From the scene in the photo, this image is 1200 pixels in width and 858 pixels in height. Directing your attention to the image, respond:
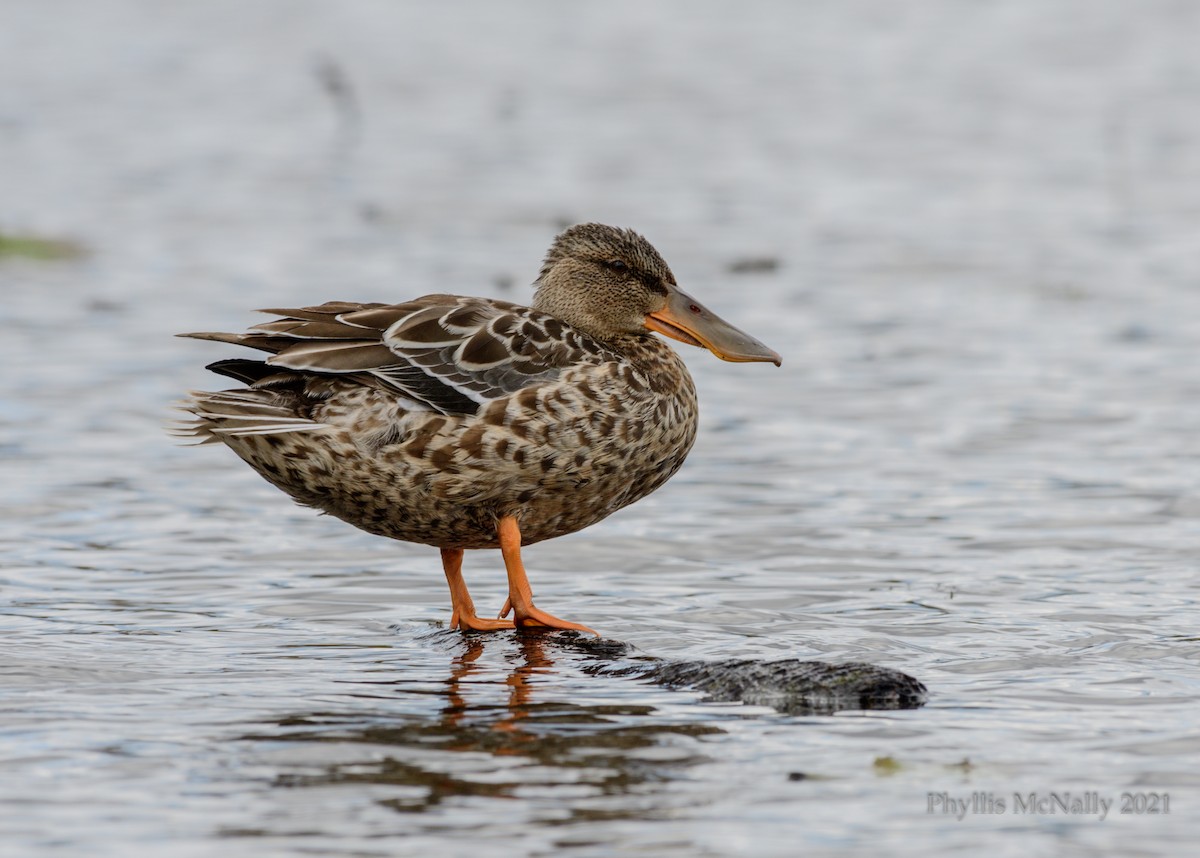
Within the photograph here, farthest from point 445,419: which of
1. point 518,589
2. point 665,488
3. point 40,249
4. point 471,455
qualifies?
point 40,249

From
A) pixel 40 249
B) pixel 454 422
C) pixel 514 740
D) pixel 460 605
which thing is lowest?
pixel 514 740

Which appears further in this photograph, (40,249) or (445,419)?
(40,249)

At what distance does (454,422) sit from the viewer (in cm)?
748

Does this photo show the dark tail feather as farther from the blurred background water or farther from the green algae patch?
the green algae patch

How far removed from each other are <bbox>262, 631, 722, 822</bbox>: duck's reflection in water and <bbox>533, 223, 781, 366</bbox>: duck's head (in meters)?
1.80

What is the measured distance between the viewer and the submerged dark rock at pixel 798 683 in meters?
6.47

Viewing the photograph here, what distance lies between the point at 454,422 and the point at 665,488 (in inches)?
136

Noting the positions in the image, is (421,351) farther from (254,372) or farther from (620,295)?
(620,295)

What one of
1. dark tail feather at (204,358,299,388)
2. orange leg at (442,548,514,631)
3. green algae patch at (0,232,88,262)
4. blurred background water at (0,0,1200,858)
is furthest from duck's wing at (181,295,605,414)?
green algae patch at (0,232,88,262)

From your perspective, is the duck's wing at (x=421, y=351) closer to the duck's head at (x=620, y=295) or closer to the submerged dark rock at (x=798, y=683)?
the duck's head at (x=620, y=295)

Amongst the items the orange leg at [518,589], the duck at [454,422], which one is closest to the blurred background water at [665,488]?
the orange leg at [518,589]

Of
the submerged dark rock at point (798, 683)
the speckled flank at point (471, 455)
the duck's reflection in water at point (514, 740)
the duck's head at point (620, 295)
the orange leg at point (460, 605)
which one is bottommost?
the duck's reflection in water at point (514, 740)

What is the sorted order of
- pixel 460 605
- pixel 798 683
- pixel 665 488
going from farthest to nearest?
pixel 665 488 < pixel 460 605 < pixel 798 683

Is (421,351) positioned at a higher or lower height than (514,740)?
higher
